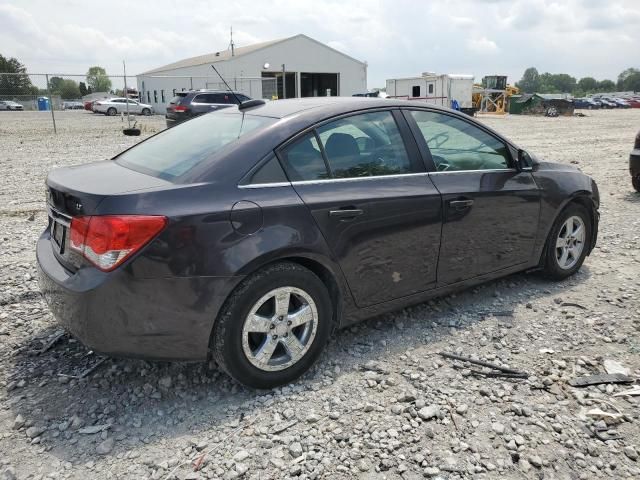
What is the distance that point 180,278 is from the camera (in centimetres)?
276

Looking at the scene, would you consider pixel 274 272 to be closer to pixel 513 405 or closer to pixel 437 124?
pixel 513 405

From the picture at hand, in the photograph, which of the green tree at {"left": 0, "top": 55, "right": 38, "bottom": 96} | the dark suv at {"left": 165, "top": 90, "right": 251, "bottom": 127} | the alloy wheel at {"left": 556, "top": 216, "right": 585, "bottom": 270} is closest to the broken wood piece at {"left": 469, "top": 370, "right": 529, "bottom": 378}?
the alloy wheel at {"left": 556, "top": 216, "right": 585, "bottom": 270}

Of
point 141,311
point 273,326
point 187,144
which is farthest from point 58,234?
point 273,326

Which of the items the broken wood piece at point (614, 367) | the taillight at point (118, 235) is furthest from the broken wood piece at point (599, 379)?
the taillight at point (118, 235)

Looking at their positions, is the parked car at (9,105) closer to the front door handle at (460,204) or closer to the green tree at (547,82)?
the front door handle at (460,204)

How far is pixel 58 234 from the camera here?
310cm

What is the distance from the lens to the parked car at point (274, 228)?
108 inches

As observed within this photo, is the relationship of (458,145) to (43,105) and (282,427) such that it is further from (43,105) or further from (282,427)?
(43,105)

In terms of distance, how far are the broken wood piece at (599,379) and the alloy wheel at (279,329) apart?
160cm

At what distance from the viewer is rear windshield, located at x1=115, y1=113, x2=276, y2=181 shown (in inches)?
125

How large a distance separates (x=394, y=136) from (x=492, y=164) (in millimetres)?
966

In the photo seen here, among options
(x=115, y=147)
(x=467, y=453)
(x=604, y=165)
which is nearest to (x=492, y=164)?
(x=467, y=453)

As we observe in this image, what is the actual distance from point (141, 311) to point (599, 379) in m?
2.69

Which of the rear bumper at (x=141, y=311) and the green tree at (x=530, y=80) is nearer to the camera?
the rear bumper at (x=141, y=311)
